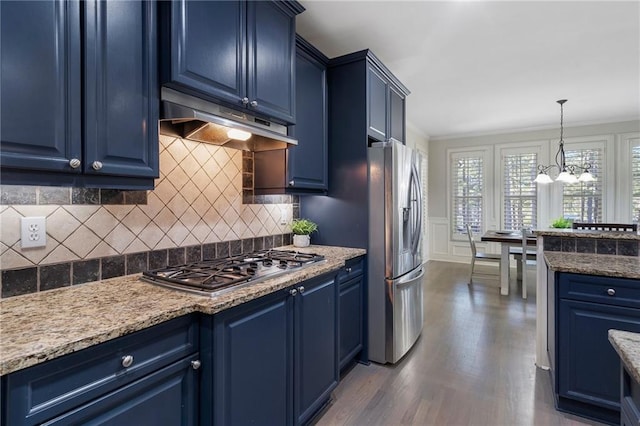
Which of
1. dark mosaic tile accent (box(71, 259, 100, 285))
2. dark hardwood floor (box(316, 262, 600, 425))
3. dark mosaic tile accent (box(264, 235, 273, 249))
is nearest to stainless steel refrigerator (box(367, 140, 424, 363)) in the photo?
dark hardwood floor (box(316, 262, 600, 425))

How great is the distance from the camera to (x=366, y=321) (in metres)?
2.59

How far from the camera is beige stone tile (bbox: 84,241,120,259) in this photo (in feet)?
4.85

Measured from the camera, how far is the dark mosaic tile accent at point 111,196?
1.52 m

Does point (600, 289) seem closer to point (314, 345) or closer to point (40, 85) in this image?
point (314, 345)

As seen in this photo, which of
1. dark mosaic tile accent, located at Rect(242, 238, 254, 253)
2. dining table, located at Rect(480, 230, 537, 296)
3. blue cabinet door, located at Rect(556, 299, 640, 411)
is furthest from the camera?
dining table, located at Rect(480, 230, 537, 296)

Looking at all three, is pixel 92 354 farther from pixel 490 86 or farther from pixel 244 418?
pixel 490 86

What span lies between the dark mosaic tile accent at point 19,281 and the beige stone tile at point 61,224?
0.50 feet

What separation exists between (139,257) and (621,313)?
2.61m

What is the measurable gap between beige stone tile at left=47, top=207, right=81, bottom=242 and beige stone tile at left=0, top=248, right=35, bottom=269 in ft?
0.42

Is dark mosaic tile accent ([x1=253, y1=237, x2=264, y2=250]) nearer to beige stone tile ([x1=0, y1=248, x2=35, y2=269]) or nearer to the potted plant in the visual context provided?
the potted plant

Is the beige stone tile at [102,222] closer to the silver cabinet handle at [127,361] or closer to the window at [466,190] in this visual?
the silver cabinet handle at [127,361]

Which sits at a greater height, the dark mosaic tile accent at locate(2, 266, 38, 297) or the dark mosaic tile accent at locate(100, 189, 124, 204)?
the dark mosaic tile accent at locate(100, 189, 124, 204)

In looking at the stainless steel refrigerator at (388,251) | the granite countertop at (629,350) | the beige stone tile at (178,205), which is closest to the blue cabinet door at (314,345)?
the stainless steel refrigerator at (388,251)

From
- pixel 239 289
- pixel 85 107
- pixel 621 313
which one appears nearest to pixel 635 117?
pixel 621 313
